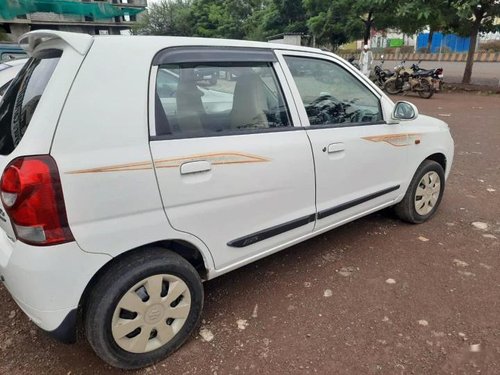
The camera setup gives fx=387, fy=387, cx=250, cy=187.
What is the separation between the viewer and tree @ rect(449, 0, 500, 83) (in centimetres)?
1316

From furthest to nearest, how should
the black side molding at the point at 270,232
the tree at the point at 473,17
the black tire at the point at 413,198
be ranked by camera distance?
the tree at the point at 473,17 → the black tire at the point at 413,198 → the black side molding at the point at 270,232

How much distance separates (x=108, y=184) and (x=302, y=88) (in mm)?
1535

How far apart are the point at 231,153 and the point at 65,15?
1760 inches

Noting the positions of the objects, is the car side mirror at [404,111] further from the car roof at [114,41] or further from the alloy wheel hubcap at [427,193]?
the car roof at [114,41]

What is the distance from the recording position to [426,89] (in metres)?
13.7

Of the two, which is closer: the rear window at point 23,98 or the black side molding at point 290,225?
the rear window at point 23,98

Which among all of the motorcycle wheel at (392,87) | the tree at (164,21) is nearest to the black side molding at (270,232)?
the motorcycle wheel at (392,87)

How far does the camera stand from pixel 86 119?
179 cm

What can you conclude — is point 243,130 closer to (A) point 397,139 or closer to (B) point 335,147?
(B) point 335,147

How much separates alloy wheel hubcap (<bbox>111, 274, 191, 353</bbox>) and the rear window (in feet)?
3.07

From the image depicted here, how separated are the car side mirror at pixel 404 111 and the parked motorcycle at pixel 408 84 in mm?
11767

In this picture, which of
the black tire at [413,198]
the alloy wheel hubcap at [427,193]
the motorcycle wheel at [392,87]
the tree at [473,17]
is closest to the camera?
the black tire at [413,198]

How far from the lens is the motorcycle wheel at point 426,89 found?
13617 millimetres

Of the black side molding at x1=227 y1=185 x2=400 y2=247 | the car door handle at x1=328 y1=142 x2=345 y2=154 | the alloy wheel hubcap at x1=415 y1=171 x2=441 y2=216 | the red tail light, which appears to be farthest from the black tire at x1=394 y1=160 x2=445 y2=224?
the red tail light
